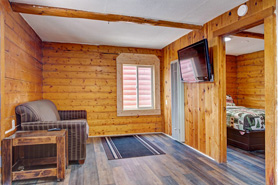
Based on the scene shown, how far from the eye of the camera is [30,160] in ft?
8.70

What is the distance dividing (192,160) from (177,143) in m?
1.06

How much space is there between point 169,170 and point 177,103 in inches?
75.3

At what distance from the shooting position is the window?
4.93 meters

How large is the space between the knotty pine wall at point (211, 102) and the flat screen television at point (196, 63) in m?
0.16

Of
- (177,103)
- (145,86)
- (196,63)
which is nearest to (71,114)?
(145,86)

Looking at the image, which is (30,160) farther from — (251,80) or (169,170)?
(251,80)

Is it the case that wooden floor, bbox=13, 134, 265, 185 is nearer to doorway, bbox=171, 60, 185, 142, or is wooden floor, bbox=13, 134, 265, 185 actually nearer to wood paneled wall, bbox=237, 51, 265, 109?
doorway, bbox=171, 60, 185, 142

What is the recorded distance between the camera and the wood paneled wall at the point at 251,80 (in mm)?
5754

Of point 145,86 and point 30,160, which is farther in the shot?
point 145,86

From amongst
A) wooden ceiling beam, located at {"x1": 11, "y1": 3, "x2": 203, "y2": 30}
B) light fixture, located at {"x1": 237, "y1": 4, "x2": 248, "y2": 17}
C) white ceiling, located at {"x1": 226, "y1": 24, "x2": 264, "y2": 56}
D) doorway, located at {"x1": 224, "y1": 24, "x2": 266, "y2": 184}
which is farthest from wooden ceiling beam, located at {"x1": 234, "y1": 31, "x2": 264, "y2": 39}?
wooden ceiling beam, located at {"x1": 11, "y1": 3, "x2": 203, "y2": 30}

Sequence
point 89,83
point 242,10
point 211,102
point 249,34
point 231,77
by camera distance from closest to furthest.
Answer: point 242,10, point 211,102, point 249,34, point 89,83, point 231,77

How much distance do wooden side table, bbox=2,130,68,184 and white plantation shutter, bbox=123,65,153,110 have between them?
8.70 feet

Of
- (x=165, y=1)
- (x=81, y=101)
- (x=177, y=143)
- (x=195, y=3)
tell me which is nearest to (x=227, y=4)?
(x=195, y=3)

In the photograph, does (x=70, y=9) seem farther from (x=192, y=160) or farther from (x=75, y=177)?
(x=192, y=160)
